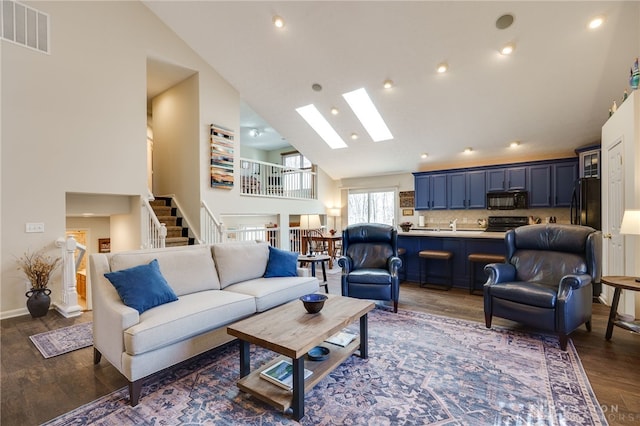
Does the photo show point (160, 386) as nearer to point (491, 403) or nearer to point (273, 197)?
point (491, 403)

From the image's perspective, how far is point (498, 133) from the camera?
19.7 ft

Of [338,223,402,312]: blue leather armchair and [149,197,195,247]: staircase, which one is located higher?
[149,197,195,247]: staircase

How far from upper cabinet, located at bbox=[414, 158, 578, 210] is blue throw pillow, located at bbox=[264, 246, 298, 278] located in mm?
4915

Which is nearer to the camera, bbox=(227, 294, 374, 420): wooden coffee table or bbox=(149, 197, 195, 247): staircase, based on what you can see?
bbox=(227, 294, 374, 420): wooden coffee table

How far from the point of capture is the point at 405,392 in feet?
6.95

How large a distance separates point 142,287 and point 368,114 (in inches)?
217

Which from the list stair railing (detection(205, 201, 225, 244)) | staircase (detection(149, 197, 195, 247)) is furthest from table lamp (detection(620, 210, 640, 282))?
staircase (detection(149, 197, 195, 247))

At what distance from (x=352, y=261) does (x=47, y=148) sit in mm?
4421

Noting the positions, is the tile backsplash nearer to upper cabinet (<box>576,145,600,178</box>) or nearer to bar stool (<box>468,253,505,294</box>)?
upper cabinet (<box>576,145,600,178</box>)

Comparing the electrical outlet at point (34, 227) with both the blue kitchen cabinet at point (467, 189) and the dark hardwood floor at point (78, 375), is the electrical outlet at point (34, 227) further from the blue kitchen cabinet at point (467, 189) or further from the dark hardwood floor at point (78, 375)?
the blue kitchen cabinet at point (467, 189)

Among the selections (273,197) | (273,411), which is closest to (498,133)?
(273,197)

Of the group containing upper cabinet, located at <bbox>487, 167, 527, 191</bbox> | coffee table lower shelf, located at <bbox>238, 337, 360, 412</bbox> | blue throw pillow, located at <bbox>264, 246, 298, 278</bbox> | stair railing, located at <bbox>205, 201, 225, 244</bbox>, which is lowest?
coffee table lower shelf, located at <bbox>238, 337, 360, 412</bbox>

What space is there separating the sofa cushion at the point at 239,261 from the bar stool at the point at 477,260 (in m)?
3.27

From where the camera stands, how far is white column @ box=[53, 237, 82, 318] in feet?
12.6
